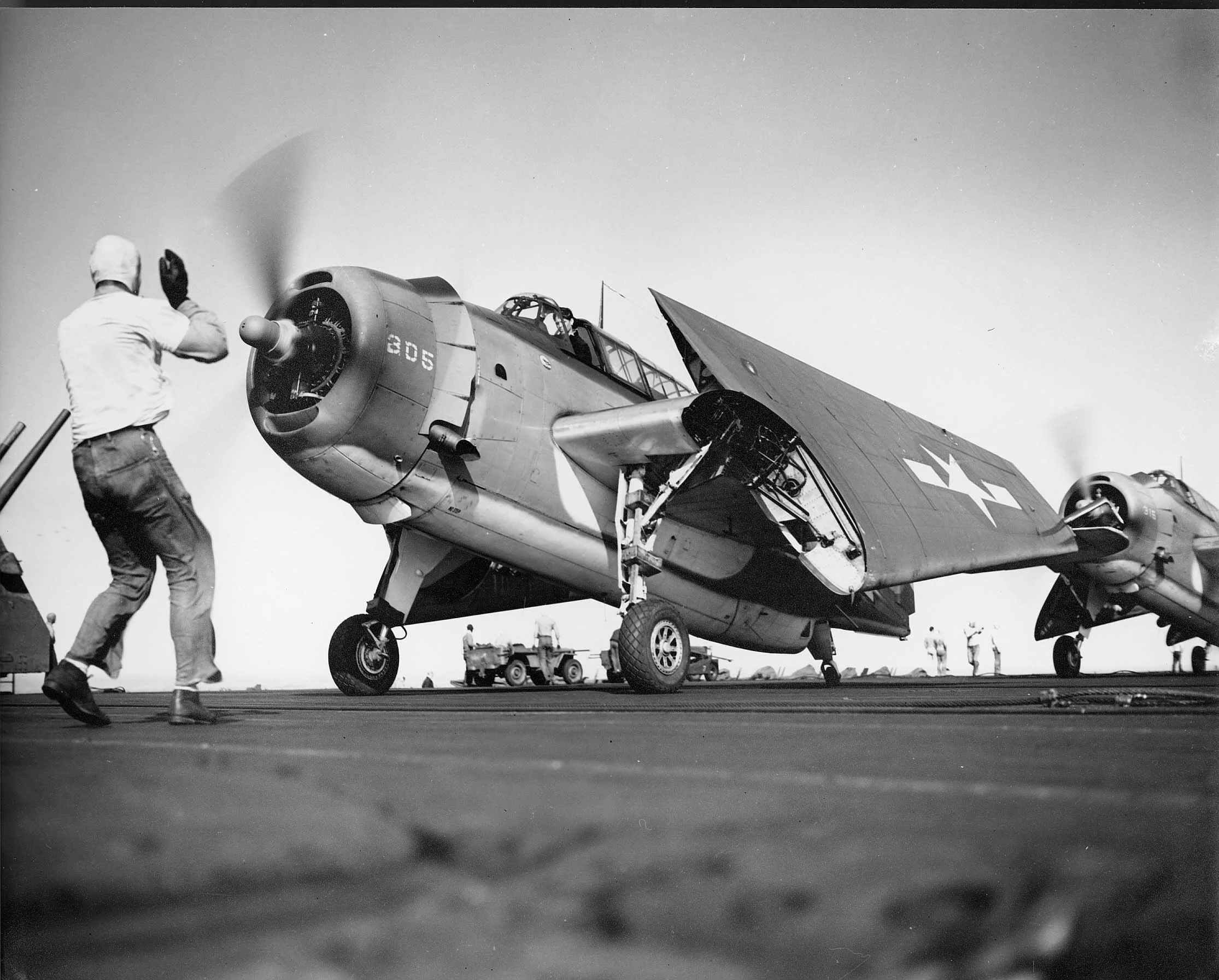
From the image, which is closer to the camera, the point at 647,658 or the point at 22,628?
the point at 22,628

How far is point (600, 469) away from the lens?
7660mm

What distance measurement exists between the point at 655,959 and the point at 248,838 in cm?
108

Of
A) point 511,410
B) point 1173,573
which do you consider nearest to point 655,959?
point 511,410

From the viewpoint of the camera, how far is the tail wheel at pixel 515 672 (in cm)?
1723

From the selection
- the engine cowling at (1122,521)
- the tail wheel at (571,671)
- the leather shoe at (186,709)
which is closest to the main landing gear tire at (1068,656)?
the engine cowling at (1122,521)

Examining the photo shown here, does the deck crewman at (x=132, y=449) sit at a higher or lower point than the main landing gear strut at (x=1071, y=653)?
higher

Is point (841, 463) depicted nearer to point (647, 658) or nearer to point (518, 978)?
point (647, 658)

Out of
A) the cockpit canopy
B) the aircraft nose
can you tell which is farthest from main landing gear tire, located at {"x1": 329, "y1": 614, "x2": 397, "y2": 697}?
the cockpit canopy

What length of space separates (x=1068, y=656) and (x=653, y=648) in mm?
9222

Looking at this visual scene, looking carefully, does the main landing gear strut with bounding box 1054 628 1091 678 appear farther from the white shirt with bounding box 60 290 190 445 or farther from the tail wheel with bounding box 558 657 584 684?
the white shirt with bounding box 60 290 190 445

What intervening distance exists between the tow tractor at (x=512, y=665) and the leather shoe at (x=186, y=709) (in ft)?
44.5

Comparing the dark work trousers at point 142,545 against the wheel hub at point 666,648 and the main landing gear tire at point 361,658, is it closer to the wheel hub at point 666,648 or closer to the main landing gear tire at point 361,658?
the main landing gear tire at point 361,658

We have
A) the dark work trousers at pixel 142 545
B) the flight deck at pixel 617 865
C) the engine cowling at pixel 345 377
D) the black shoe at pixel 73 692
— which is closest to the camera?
the flight deck at pixel 617 865

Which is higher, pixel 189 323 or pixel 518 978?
pixel 189 323
